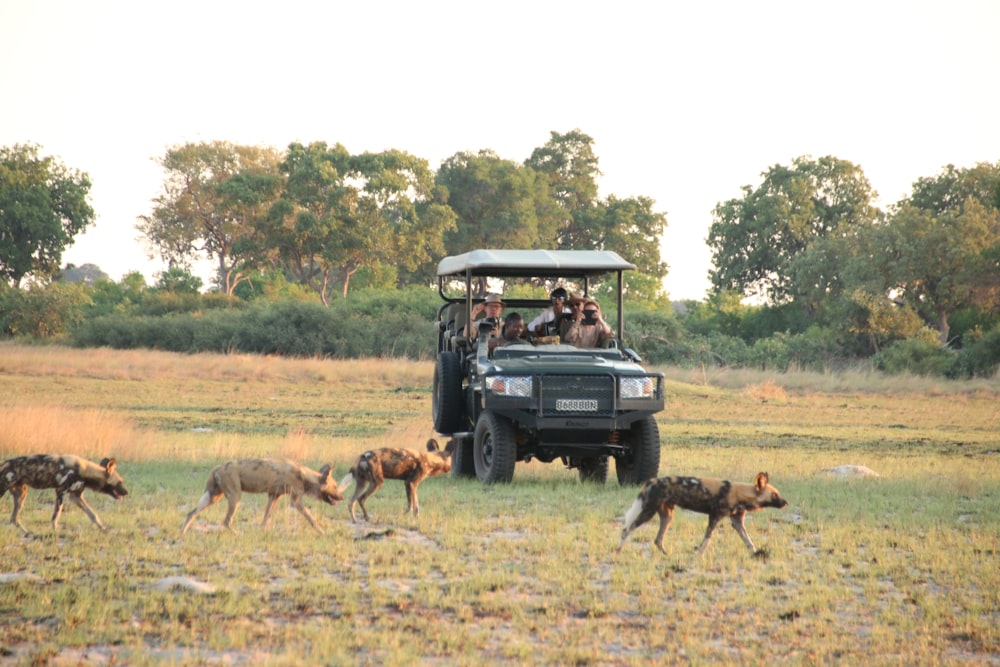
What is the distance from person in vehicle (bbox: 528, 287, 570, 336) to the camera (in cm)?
1569

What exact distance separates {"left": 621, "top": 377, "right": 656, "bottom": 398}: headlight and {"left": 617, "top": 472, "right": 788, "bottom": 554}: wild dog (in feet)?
12.3

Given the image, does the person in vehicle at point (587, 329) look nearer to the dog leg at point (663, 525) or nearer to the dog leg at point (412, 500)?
the dog leg at point (412, 500)

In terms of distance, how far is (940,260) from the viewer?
2010 inches

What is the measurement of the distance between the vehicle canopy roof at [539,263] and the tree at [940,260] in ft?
117

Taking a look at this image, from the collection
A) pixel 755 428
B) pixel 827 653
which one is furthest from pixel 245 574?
pixel 755 428

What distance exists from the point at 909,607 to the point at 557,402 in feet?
19.5

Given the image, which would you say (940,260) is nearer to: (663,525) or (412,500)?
(412,500)

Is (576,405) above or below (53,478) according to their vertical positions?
above

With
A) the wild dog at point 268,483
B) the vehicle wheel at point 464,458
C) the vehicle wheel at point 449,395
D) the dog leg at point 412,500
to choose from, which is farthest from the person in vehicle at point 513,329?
the wild dog at point 268,483

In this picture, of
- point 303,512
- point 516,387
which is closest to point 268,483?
point 303,512

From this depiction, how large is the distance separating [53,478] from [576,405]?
217 inches

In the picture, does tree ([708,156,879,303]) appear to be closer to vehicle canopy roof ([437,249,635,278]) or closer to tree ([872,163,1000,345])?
tree ([872,163,1000,345])

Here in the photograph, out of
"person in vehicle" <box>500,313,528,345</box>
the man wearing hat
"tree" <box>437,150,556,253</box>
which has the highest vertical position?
"tree" <box>437,150,556,253</box>

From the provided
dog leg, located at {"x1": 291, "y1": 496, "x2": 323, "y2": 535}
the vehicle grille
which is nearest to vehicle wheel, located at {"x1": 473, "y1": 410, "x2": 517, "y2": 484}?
the vehicle grille
